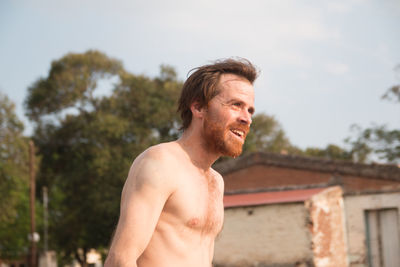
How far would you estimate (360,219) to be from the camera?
72.5 ft

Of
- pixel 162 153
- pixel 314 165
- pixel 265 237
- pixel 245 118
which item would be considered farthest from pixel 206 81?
pixel 314 165

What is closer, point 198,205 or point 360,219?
point 198,205

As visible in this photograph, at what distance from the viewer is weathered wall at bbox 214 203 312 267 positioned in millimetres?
19469

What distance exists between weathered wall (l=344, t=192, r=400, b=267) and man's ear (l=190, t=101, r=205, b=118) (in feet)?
67.4

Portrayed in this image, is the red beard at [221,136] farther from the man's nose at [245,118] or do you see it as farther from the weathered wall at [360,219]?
the weathered wall at [360,219]

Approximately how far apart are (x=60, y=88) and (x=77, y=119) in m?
2.25

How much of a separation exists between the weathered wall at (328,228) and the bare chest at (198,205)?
17.3 meters

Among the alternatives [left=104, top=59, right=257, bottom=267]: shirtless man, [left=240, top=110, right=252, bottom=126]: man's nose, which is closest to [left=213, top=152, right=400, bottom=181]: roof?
[left=104, top=59, right=257, bottom=267]: shirtless man

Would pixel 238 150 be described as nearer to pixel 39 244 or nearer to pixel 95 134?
pixel 95 134

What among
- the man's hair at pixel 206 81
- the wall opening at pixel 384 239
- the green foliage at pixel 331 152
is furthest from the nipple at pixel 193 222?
the green foliage at pixel 331 152

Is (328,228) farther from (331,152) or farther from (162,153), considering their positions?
(331,152)

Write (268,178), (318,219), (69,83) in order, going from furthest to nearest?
(69,83) → (268,178) → (318,219)

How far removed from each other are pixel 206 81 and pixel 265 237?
18.2 meters

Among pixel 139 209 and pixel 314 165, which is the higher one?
pixel 314 165
